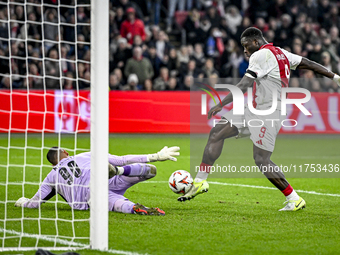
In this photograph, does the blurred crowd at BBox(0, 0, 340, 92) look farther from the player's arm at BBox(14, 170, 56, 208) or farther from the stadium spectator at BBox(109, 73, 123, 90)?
the player's arm at BBox(14, 170, 56, 208)

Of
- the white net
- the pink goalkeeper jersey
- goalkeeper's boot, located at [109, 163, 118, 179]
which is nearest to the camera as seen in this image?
the white net

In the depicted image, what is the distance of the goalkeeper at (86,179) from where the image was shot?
561 centimetres

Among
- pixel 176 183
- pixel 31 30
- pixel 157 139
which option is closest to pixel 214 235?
pixel 176 183

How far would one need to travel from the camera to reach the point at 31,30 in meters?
10.6

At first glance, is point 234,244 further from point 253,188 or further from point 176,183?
point 253,188

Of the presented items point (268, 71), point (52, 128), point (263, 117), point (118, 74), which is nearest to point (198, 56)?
point (118, 74)

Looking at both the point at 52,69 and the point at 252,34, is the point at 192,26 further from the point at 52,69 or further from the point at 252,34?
the point at 252,34

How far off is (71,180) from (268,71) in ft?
8.39

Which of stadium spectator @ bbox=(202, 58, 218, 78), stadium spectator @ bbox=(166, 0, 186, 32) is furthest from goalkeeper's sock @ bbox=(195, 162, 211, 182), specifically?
stadium spectator @ bbox=(166, 0, 186, 32)

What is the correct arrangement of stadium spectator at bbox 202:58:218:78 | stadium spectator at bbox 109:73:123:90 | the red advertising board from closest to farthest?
the red advertising board < stadium spectator at bbox 109:73:123:90 < stadium spectator at bbox 202:58:218:78

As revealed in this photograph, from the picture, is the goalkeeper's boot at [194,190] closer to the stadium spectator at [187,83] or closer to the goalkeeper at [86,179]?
the goalkeeper at [86,179]

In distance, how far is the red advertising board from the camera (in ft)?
42.7

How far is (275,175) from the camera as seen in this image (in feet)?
19.6

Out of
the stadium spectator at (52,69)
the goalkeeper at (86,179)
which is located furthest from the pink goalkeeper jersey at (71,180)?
the stadium spectator at (52,69)
